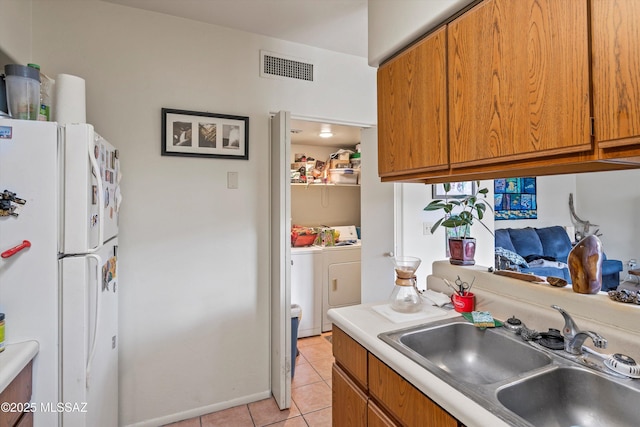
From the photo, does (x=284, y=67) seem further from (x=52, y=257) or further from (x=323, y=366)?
(x=323, y=366)

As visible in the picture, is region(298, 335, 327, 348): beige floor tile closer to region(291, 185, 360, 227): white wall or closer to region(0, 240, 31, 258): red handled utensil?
region(291, 185, 360, 227): white wall

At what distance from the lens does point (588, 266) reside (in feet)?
3.68

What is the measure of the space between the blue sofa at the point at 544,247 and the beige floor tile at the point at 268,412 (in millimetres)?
2890

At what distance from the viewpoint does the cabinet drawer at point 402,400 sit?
0.88 metres

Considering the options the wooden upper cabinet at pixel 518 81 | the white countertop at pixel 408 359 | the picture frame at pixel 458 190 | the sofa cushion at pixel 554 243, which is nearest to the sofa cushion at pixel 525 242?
the sofa cushion at pixel 554 243

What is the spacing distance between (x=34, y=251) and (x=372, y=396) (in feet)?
4.54

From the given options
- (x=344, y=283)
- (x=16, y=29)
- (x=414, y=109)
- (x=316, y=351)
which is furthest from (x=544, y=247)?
(x=16, y=29)

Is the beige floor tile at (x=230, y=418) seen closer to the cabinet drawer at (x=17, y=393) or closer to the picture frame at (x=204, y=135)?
the cabinet drawer at (x=17, y=393)

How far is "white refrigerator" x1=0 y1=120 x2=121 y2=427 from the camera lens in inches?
43.3

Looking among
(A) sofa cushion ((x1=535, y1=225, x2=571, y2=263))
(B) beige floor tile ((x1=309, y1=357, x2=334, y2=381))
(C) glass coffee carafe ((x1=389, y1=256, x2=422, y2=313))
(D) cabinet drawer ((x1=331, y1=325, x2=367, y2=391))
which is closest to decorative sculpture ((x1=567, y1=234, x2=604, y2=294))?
(C) glass coffee carafe ((x1=389, y1=256, x2=422, y2=313))

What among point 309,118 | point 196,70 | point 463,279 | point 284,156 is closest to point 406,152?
point 463,279

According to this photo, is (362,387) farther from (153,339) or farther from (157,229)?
(157,229)

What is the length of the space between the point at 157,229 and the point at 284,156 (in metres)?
0.96

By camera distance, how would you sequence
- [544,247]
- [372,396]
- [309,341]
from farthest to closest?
[544,247]
[309,341]
[372,396]
